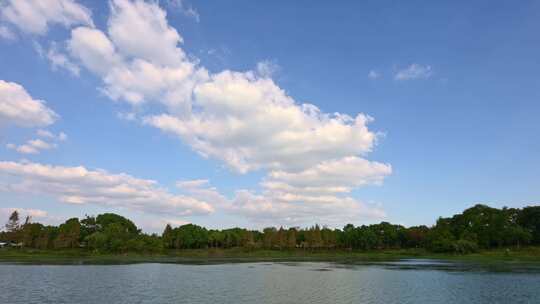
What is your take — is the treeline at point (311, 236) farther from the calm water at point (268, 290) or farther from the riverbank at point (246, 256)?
the calm water at point (268, 290)

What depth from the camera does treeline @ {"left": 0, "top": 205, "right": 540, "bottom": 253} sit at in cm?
15362

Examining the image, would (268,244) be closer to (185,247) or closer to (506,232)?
(185,247)

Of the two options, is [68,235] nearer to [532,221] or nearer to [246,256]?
[246,256]

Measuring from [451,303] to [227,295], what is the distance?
26.2 metres

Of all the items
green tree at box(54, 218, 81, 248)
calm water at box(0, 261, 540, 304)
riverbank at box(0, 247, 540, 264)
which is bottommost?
calm water at box(0, 261, 540, 304)

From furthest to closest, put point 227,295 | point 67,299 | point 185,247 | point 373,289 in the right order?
point 185,247 → point 373,289 → point 227,295 → point 67,299

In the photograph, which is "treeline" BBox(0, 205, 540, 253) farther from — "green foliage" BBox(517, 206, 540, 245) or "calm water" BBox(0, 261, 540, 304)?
"calm water" BBox(0, 261, 540, 304)

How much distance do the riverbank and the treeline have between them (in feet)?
16.2

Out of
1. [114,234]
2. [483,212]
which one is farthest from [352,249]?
[114,234]

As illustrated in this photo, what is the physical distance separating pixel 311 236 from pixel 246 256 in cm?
3669

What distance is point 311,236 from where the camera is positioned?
192625mm

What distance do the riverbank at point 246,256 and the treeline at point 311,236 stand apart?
16.2 feet

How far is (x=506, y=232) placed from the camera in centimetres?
15112

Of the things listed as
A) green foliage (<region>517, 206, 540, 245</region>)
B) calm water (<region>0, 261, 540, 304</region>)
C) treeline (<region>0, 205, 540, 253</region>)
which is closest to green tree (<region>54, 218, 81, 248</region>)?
treeline (<region>0, 205, 540, 253</region>)
